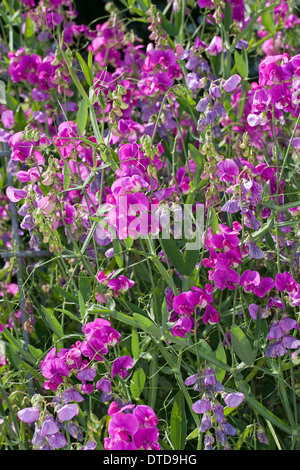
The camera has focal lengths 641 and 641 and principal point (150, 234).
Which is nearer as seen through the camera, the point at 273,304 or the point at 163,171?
the point at 273,304

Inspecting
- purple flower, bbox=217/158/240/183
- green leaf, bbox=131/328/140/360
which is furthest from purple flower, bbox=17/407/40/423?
purple flower, bbox=217/158/240/183

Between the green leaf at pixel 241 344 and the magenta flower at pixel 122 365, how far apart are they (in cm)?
26

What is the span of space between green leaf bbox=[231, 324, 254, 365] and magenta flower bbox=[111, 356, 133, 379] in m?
0.26

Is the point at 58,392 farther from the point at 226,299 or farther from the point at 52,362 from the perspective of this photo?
the point at 226,299

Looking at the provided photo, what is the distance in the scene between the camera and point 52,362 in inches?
60.5

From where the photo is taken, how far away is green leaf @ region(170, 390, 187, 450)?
1.57 metres

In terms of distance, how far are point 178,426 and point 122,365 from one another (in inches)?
7.9

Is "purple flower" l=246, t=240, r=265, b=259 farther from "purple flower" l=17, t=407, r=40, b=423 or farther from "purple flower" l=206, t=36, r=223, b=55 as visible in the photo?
"purple flower" l=206, t=36, r=223, b=55

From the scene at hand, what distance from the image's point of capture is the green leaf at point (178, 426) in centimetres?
157

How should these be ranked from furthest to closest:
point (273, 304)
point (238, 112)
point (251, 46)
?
point (251, 46) < point (238, 112) < point (273, 304)

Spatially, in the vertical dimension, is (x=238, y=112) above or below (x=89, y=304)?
above
